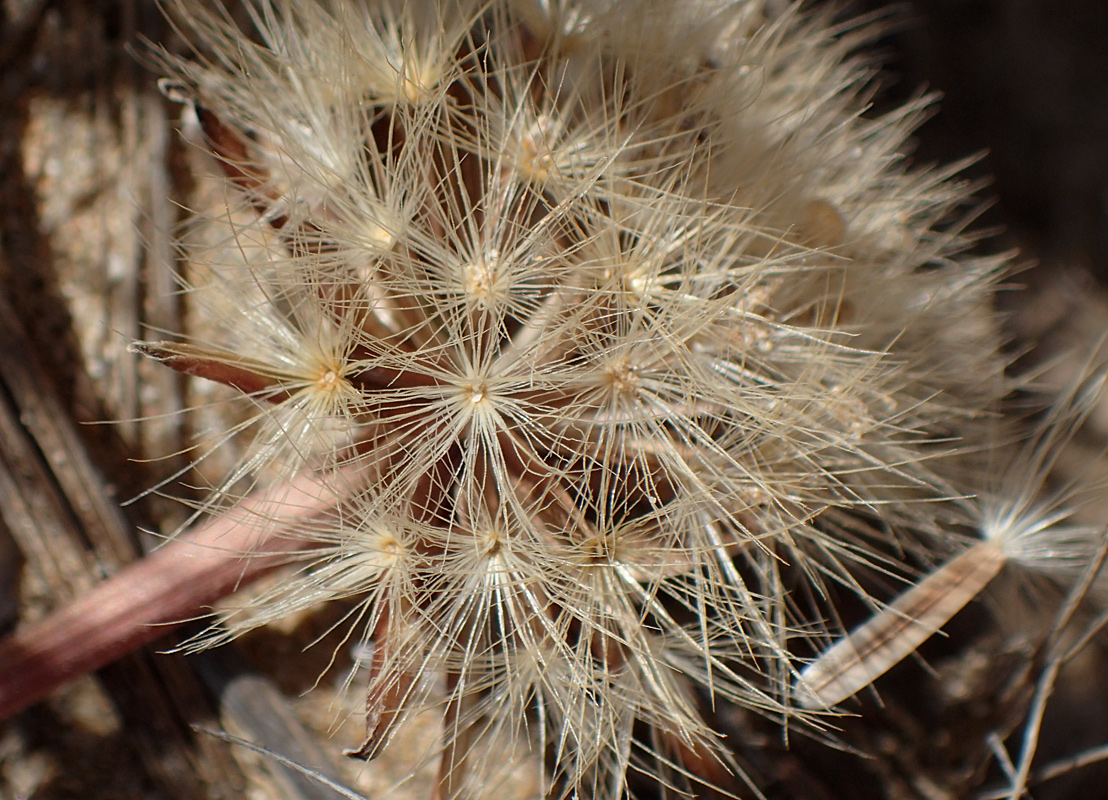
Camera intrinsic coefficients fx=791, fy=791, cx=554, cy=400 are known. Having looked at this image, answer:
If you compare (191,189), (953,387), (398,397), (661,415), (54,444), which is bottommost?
(54,444)

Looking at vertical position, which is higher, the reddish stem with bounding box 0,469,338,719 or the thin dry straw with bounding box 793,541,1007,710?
the thin dry straw with bounding box 793,541,1007,710

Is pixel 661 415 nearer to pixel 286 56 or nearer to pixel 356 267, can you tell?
pixel 356 267

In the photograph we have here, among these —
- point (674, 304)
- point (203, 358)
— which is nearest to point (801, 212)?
point (674, 304)

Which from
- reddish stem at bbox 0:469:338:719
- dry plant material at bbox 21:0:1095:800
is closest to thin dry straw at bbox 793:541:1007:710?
dry plant material at bbox 21:0:1095:800

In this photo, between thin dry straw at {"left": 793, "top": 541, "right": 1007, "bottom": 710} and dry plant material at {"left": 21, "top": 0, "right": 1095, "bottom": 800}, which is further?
thin dry straw at {"left": 793, "top": 541, "right": 1007, "bottom": 710}

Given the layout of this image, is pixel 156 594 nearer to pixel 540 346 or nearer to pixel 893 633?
pixel 540 346

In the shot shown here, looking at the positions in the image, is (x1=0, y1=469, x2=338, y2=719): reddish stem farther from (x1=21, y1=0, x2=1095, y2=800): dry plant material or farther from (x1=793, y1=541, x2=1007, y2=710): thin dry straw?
(x1=793, y1=541, x2=1007, y2=710): thin dry straw

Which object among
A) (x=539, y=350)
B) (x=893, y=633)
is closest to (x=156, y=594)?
(x=539, y=350)
